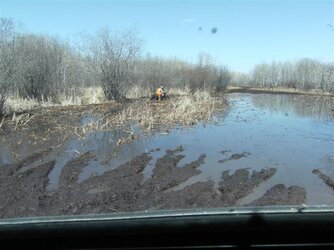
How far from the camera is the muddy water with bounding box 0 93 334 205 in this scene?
1043 cm

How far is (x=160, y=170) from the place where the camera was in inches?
436

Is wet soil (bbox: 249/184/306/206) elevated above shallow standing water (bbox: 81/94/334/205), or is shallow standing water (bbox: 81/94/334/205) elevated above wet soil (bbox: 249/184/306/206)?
wet soil (bbox: 249/184/306/206)

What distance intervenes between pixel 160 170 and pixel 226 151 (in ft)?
11.8

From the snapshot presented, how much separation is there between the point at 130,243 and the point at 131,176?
28.5 ft

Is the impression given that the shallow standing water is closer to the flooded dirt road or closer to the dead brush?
the flooded dirt road

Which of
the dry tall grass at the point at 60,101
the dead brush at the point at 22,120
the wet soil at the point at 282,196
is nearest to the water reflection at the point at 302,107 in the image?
the dry tall grass at the point at 60,101

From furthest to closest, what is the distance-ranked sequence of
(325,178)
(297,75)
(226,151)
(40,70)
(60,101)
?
(297,75) < (40,70) < (60,101) < (226,151) < (325,178)

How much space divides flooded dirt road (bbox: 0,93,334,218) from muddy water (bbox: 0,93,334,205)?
3cm

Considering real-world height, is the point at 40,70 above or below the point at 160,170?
above

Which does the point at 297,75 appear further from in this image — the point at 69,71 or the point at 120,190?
the point at 120,190

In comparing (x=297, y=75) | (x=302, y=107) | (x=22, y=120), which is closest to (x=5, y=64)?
(x=22, y=120)

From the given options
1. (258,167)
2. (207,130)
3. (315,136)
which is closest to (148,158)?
(258,167)

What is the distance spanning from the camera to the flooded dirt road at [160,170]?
27.7 ft

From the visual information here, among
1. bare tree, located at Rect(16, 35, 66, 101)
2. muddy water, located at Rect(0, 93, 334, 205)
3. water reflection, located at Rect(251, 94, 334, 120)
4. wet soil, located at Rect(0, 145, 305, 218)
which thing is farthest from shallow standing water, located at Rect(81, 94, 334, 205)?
bare tree, located at Rect(16, 35, 66, 101)
